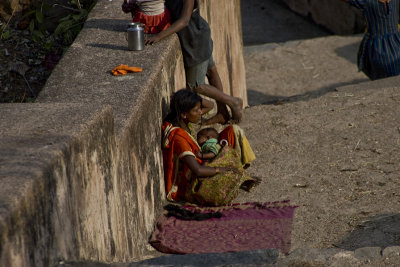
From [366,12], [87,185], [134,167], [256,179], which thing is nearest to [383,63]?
[366,12]

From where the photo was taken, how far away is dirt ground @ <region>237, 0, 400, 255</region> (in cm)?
399

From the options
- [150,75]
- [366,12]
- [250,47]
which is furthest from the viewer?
[250,47]

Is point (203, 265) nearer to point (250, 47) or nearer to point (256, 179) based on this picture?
point (256, 179)

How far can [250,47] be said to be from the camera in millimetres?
10141

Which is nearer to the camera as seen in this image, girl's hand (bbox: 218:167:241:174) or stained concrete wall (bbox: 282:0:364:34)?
girl's hand (bbox: 218:167:241:174)

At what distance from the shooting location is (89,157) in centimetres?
280

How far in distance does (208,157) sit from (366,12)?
3729 mm

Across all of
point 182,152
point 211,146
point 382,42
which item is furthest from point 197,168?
point 382,42

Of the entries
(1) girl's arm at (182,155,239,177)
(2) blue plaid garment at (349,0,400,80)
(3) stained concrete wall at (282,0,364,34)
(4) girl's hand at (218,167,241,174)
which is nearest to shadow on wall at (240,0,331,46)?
(3) stained concrete wall at (282,0,364,34)

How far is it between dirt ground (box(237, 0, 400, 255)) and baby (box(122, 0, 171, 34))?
50.7 inches

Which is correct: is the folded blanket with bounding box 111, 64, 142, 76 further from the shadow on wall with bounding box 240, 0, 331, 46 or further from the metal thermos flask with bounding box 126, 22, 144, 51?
the shadow on wall with bounding box 240, 0, 331, 46

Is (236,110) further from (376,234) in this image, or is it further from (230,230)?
(376,234)

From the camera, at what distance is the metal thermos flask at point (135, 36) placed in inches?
182

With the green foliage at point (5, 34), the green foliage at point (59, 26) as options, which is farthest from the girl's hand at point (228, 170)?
the green foliage at point (5, 34)
